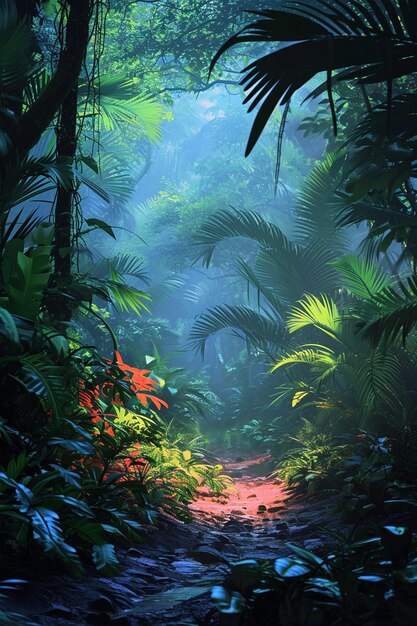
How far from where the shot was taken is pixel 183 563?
2.98m

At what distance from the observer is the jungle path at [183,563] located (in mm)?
1890

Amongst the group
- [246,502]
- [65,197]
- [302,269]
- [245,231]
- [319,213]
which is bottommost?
[246,502]

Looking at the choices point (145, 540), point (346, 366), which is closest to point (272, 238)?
point (346, 366)

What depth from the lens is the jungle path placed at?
1.89 meters

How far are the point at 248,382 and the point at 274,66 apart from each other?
1360 centimetres

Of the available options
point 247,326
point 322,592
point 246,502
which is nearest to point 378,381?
point 246,502

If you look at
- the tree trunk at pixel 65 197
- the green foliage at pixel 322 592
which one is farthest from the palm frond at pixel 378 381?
the green foliage at pixel 322 592

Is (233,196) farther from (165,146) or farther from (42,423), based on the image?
(42,423)

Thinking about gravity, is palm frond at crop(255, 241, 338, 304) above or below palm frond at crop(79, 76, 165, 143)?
below

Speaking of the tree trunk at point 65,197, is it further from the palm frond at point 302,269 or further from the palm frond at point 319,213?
the palm frond at point 319,213

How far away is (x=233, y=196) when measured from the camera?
24.7 meters

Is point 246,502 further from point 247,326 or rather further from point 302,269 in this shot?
point 302,269

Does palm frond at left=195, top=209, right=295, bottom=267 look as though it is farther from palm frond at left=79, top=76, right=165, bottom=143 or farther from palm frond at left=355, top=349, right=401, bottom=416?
palm frond at left=355, top=349, right=401, bottom=416

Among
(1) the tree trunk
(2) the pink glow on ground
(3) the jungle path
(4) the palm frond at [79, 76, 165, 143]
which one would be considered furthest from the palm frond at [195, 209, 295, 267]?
(1) the tree trunk
